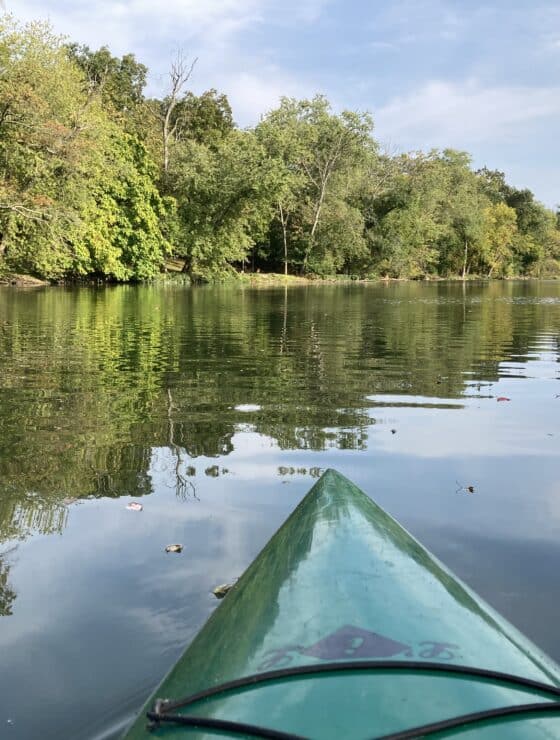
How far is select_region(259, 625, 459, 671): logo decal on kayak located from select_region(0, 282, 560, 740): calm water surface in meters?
0.85

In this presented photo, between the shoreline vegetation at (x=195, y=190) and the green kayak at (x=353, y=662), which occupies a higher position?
the shoreline vegetation at (x=195, y=190)

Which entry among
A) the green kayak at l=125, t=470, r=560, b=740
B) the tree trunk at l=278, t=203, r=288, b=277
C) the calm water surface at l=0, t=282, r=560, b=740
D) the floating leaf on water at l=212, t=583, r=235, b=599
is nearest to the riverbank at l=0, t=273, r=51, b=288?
the tree trunk at l=278, t=203, r=288, b=277

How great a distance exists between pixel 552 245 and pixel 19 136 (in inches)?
3427

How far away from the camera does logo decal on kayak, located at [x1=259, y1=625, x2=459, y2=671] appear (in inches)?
70.7

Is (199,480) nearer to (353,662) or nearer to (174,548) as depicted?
(174,548)

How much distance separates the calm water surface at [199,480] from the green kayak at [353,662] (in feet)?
2.18

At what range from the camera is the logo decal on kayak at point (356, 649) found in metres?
1.80

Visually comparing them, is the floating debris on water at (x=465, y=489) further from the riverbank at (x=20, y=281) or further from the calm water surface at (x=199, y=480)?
the riverbank at (x=20, y=281)

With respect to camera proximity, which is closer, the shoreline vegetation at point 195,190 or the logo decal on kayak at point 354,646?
the logo decal on kayak at point 354,646

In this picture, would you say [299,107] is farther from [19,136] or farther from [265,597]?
[265,597]

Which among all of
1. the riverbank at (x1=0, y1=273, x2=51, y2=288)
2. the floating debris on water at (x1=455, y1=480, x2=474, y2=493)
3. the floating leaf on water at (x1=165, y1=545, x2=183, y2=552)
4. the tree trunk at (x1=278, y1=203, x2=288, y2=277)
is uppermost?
the tree trunk at (x1=278, y1=203, x2=288, y2=277)

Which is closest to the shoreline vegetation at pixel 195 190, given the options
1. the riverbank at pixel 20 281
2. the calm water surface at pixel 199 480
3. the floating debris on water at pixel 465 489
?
the riverbank at pixel 20 281

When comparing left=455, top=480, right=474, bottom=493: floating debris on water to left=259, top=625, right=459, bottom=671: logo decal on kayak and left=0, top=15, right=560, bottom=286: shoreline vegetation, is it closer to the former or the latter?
left=259, top=625, right=459, bottom=671: logo decal on kayak

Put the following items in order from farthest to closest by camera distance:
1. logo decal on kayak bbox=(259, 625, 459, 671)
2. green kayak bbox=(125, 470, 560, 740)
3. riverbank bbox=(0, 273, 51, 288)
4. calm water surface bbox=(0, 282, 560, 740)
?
riverbank bbox=(0, 273, 51, 288) → calm water surface bbox=(0, 282, 560, 740) → logo decal on kayak bbox=(259, 625, 459, 671) → green kayak bbox=(125, 470, 560, 740)
